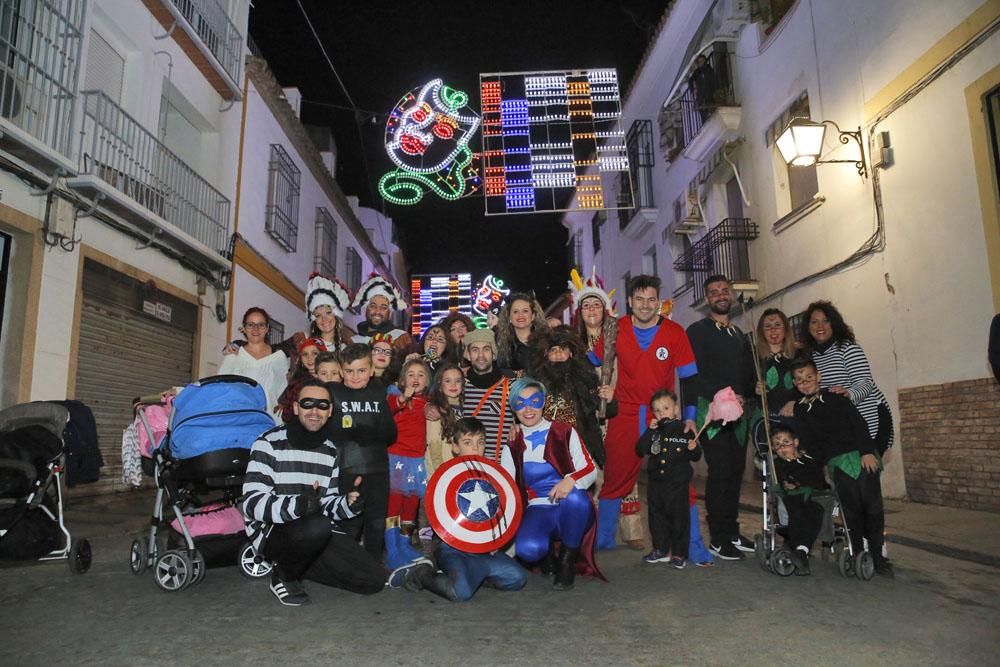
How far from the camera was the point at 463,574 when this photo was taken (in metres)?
3.95

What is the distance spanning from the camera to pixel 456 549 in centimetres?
418

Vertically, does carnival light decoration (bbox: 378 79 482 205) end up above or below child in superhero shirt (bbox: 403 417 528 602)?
above

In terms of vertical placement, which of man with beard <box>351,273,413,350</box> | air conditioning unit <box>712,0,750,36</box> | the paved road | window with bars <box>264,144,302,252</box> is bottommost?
the paved road

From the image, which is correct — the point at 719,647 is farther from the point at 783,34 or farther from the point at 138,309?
the point at 783,34

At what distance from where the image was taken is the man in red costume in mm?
5371

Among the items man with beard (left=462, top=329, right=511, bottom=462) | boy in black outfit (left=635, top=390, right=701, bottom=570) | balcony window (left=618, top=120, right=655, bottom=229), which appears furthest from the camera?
balcony window (left=618, top=120, right=655, bottom=229)

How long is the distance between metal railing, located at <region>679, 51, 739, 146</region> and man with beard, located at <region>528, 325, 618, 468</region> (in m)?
9.86

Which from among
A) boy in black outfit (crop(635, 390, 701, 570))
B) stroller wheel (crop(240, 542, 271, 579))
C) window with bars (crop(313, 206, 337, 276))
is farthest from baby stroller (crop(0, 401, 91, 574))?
window with bars (crop(313, 206, 337, 276))

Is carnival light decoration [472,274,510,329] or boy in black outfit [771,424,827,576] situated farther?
carnival light decoration [472,274,510,329]

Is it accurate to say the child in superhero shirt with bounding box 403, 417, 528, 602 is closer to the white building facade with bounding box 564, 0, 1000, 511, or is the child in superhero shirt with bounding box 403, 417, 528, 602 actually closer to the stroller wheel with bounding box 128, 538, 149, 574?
the stroller wheel with bounding box 128, 538, 149, 574

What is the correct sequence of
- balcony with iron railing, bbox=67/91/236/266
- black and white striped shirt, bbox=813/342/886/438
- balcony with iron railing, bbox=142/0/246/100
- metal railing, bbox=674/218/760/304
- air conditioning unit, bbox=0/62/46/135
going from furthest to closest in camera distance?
metal railing, bbox=674/218/760/304
balcony with iron railing, bbox=142/0/246/100
balcony with iron railing, bbox=67/91/236/266
air conditioning unit, bbox=0/62/46/135
black and white striped shirt, bbox=813/342/886/438

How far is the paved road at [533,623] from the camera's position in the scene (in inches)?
115

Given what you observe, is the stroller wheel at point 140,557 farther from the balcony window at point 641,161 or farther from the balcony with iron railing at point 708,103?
the balcony window at point 641,161

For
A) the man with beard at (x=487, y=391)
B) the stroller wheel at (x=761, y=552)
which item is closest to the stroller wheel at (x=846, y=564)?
the stroller wheel at (x=761, y=552)
